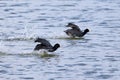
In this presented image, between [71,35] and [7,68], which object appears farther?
[71,35]

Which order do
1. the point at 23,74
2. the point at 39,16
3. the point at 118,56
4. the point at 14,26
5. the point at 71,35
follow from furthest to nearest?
the point at 39,16 < the point at 14,26 < the point at 71,35 < the point at 118,56 < the point at 23,74

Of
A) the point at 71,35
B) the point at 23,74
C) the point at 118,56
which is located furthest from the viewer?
the point at 71,35

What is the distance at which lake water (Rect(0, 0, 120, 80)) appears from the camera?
19.1 meters

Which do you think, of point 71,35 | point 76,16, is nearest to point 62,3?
point 76,16

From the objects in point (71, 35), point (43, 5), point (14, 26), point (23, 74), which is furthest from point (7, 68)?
point (43, 5)

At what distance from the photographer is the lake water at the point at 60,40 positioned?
19062 millimetres

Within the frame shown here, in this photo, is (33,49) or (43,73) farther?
(33,49)

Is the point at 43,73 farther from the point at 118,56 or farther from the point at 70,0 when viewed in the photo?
the point at 70,0

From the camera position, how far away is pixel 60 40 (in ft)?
80.4

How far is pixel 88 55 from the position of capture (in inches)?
844

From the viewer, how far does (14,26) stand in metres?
27.3

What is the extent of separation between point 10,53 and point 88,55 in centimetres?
225

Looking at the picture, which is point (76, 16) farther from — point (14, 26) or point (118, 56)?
point (118, 56)

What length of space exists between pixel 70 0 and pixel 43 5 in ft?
8.02
